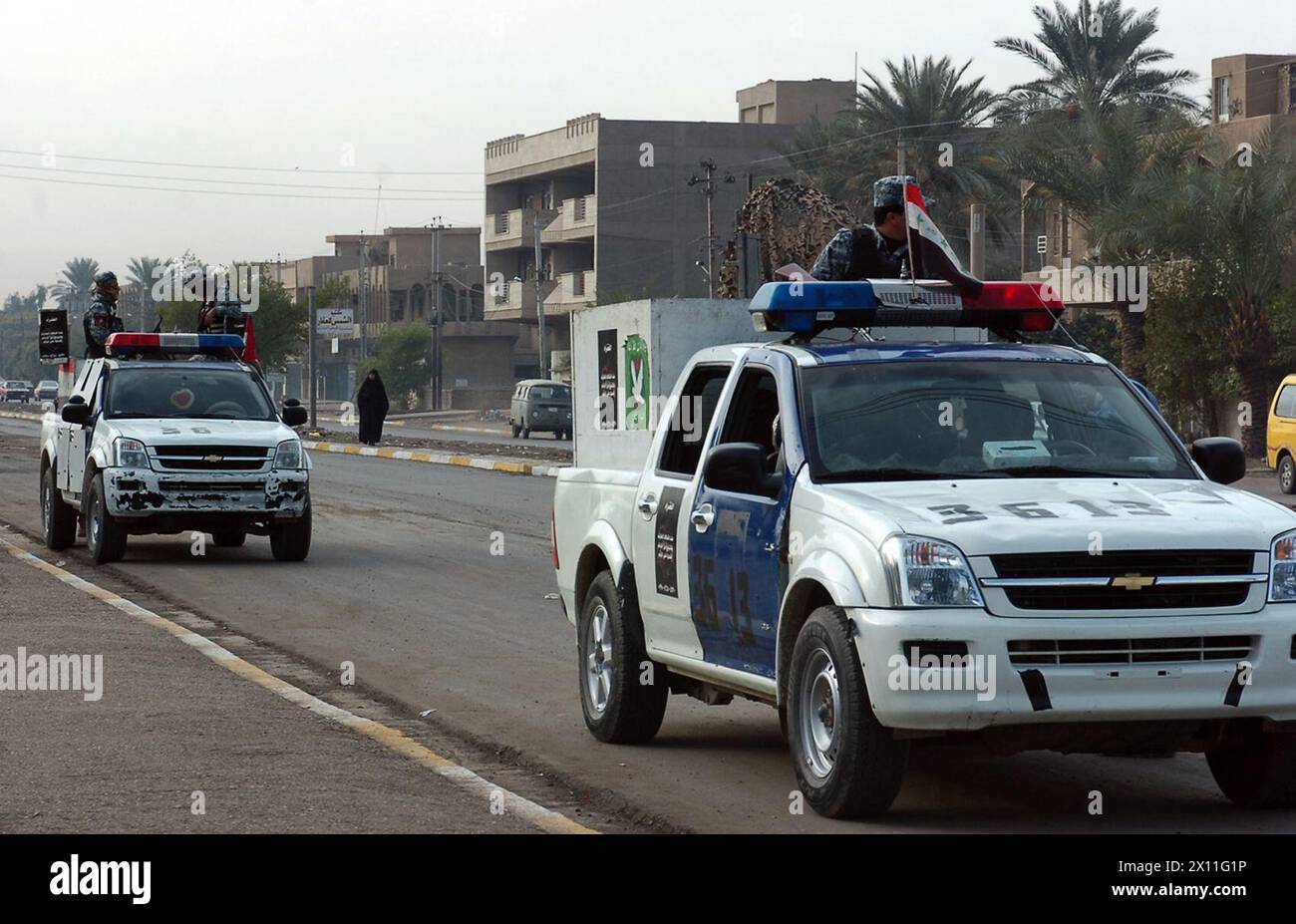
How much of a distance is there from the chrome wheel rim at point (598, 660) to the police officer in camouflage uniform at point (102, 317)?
1222cm

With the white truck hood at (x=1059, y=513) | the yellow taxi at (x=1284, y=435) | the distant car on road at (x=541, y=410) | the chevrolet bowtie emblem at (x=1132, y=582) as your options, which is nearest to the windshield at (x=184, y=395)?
the white truck hood at (x=1059, y=513)

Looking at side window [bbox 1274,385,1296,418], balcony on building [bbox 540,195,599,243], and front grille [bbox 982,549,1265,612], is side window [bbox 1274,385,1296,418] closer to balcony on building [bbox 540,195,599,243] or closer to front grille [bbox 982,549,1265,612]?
front grille [bbox 982,549,1265,612]

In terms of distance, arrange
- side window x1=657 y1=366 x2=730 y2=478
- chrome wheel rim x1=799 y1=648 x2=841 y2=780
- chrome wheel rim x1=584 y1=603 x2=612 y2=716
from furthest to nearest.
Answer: chrome wheel rim x1=584 y1=603 x2=612 y2=716 < side window x1=657 y1=366 x2=730 y2=478 < chrome wheel rim x1=799 y1=648 x2=841 y2=780

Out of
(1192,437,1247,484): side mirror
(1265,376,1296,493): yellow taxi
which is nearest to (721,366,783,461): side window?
(1192,437,1247,484): side mirror

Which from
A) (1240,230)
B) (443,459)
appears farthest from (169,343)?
(1240,230)

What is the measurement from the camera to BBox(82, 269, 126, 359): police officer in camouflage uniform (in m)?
20.7

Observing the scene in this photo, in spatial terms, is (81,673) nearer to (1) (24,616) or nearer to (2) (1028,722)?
(1) (24,616)

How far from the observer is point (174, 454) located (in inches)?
709

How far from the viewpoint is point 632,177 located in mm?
86875

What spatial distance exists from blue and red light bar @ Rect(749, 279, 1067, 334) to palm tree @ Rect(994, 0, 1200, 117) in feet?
171

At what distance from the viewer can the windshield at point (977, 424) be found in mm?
7688

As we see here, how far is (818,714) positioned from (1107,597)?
115 cm

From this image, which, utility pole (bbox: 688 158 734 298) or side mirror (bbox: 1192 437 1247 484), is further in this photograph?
utility pole (bbox: 688 158 734 298)

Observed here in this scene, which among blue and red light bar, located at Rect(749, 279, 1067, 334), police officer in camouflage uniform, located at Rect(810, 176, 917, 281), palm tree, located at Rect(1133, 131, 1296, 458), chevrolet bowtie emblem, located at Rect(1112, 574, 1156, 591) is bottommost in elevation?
chevrolet bowtie emblem, located at Rect(1112, 574, 1156, 591)
